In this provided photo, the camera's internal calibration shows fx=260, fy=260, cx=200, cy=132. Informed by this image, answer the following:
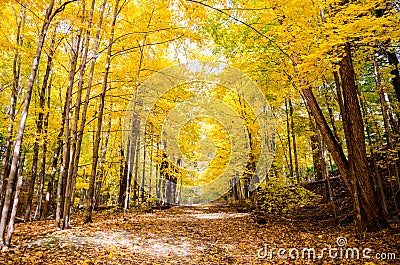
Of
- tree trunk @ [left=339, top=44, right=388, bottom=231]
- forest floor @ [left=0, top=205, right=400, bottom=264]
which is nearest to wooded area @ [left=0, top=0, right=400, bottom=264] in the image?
tree trunk @ [left=339, top=44, right=388, bottom=231]

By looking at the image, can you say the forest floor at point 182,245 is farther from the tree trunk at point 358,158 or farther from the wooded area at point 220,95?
the tree trunk at point 358,158

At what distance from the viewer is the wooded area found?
6098 millimetres

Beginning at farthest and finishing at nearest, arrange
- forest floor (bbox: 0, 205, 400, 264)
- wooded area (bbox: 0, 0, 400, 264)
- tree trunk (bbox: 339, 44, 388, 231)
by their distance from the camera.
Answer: tree trunk (bbox: 339, 44, 388, 231) → wooded area (bbox: 0, 0, 400, 264) → forest floor (bbox: 0, 205, 400, 264)

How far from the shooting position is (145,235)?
721 cm

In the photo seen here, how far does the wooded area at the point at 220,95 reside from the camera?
6.10m

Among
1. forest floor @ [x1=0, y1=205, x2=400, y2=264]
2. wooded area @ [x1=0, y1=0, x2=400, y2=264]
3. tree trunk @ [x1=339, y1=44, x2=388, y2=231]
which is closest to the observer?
forest floor @ [x1=0, y1=205, x2=400, y2=264]

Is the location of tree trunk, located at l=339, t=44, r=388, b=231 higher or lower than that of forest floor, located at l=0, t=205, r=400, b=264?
higher

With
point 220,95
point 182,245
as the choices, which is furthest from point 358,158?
point 220,95

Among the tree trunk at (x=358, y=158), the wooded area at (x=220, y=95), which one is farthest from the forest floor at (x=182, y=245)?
the tree trunk at (x=358, y=158)

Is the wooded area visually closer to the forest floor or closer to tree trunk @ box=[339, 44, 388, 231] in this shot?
tree trunk @ box=[339, 44, 388, 231]

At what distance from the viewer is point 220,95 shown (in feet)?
49.6

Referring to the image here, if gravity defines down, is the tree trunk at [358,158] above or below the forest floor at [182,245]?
above

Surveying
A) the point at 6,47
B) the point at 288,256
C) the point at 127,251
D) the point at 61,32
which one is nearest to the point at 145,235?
the point at 127,251

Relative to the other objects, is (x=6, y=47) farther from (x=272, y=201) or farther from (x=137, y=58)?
(x=272, y=201)
